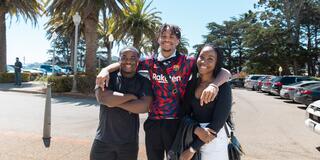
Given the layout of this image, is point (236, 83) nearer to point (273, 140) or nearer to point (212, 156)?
point (273, 140)

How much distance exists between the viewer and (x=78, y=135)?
746cm

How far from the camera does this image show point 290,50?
4934 centimetres

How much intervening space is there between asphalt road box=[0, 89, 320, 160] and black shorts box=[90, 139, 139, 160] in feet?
7.32

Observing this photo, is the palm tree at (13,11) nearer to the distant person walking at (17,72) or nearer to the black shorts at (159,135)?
the distant person walking at (17,72)

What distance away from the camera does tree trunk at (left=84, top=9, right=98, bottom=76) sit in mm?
18719

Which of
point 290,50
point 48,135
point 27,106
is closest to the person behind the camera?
point 48,135

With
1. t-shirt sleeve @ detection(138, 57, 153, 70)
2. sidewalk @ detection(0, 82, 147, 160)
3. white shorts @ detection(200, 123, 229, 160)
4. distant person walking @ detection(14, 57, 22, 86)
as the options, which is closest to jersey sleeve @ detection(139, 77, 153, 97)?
t-shirt sleeve @ detection(138, 57, 153, 70)

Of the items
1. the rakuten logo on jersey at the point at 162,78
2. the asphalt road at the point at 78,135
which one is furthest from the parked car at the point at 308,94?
the rakuten logo on jersey at the point at 162,78

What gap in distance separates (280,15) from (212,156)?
174ft

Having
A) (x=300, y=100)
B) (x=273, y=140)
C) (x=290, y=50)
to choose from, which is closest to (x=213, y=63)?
(x=273, y=140)

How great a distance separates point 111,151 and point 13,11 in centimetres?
2359

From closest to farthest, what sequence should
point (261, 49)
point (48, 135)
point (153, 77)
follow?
point (153, 77) < point (48, 135) < point (261, 49)

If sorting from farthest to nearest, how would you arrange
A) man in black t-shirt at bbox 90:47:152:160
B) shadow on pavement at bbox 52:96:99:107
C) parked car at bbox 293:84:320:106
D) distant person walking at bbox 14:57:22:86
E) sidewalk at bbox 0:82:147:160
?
distant person walking at bbox 14:57:22:86, parked car at bbox 293:84:320:106, shadow on pavement at bbox 52:96:99:107, sidewalk at bbox 0:82:147:160, man in black t-shirt at bbox 90:47:152:160

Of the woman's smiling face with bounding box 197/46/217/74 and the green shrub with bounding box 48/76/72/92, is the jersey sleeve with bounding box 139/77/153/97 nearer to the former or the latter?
the woman's smiling face with bounding box 197/46/217/74
